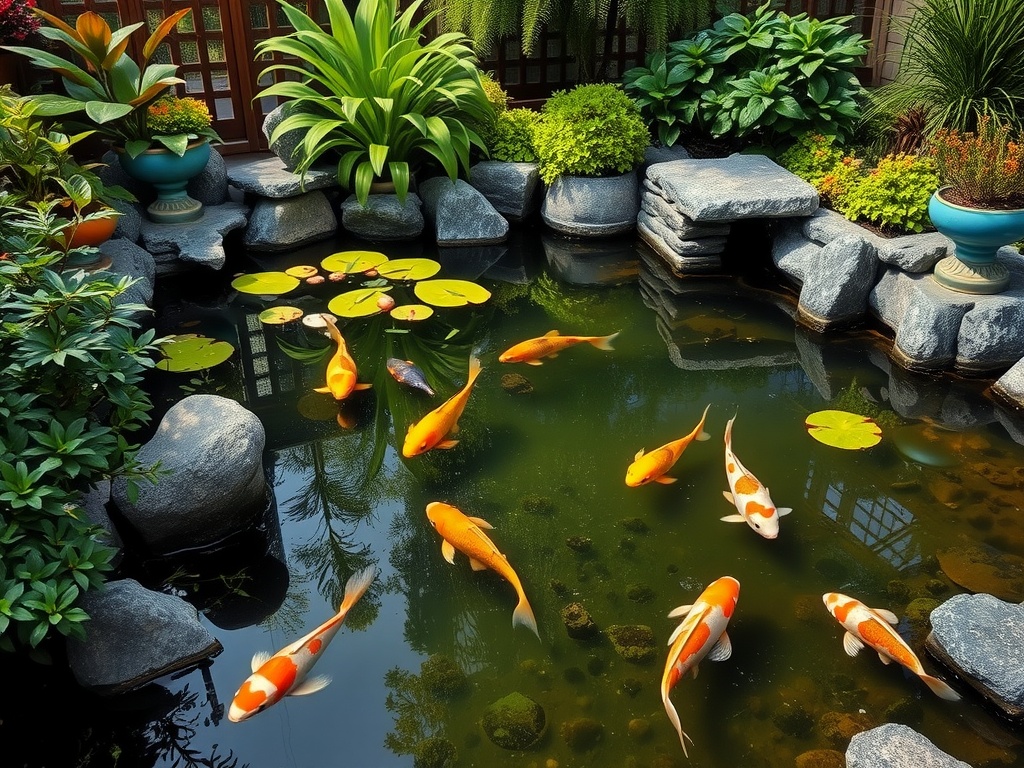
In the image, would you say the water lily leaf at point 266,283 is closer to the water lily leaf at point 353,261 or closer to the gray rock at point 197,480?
the water lily leaf at point 353,261

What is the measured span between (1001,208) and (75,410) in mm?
4327

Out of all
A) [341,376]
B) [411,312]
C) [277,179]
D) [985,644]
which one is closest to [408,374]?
[341,376]

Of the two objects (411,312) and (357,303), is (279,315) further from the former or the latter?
(411,312)

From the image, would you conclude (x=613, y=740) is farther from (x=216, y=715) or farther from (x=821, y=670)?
(x=216, y=715)

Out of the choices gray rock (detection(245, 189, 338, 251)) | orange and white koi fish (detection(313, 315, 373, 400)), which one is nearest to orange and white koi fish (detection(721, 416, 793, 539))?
orange and white koi fish (detection(313, 315, 373, 400))

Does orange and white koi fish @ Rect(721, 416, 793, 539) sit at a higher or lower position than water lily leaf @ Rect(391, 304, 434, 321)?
lower

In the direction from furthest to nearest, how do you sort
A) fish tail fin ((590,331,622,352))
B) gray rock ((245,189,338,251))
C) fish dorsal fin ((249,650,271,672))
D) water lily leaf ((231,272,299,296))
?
gray rock ((245,189,338,251)) < water lily leaf ((231,272,299,296)) < fish tail fin ((590,331,622,352)) < fish dorsal fin ((249,650,271,672))

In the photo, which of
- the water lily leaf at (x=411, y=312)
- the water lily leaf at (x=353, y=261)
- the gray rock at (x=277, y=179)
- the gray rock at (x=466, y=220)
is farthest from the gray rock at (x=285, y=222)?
the water lily leaf at (x=411, y=312)

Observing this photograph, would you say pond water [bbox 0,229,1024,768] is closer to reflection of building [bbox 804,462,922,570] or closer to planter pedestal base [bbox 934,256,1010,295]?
reflection of building [bbox 804,462,922,570]

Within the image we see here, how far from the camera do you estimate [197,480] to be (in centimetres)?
331

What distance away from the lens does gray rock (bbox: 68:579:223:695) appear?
283 centimetres

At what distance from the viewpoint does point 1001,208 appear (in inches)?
172

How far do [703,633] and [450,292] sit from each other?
3203 mm

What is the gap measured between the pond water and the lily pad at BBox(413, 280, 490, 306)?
128mm
